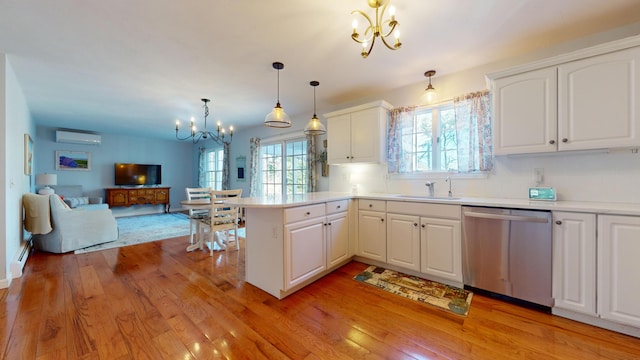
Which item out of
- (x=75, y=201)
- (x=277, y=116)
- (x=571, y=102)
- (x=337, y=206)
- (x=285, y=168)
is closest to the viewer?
(x=571, y=102)

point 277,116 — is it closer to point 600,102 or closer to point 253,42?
point 253,42

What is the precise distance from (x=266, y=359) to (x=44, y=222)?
406cm

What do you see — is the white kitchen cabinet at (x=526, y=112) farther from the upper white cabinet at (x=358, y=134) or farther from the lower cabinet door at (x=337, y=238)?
the lower cabinet door at (x=337, y=238)

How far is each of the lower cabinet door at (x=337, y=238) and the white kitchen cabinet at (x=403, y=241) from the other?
1.71 ft

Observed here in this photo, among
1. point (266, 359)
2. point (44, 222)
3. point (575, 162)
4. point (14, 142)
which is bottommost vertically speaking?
point (266, 359)

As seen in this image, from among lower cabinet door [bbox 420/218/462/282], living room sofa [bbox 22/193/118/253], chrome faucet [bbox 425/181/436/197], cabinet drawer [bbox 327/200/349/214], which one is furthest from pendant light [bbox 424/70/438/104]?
living room sofa [bbox 22/193/118/253]

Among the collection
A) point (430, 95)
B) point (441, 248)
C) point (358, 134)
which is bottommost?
point (441, 248)

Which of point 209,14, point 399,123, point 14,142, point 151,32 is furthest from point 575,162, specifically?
point 14,142

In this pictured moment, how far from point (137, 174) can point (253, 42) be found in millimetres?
7207

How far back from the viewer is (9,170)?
2783mm

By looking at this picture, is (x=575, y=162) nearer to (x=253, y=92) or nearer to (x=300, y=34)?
(x=300, y=34)

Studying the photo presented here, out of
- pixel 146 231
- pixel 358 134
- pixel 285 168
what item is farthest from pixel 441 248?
pixel 146 231

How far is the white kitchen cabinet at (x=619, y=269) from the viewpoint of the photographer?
1.72 meters

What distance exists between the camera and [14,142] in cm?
309
